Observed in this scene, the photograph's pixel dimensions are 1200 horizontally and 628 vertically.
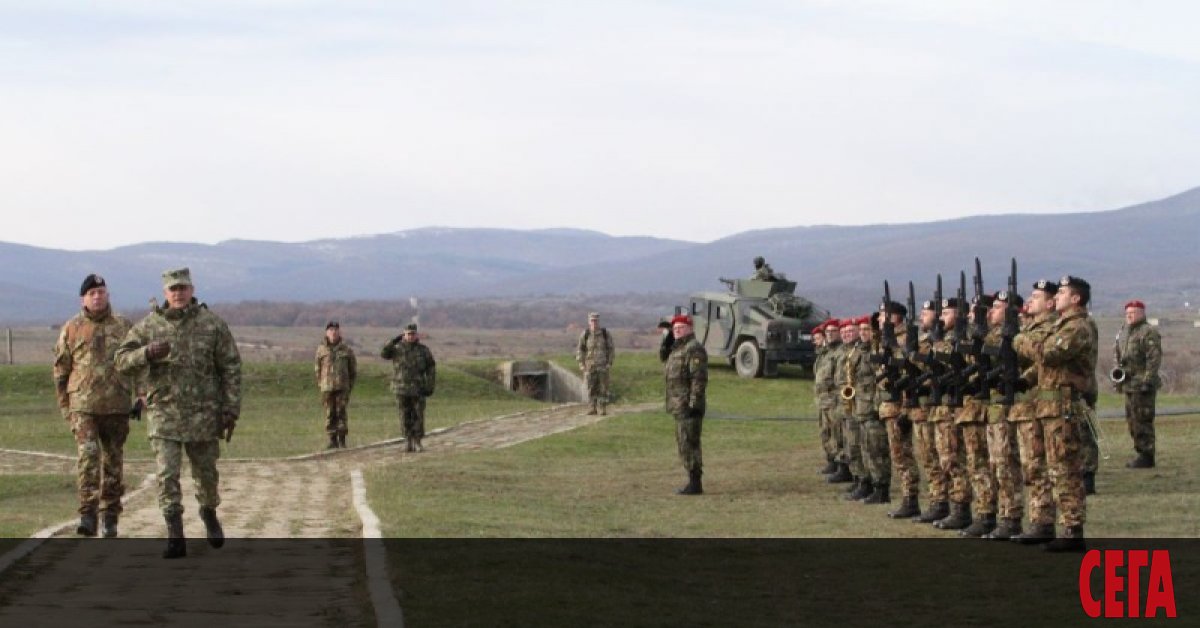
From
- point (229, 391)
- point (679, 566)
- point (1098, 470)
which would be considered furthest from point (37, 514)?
point (1098, 470)

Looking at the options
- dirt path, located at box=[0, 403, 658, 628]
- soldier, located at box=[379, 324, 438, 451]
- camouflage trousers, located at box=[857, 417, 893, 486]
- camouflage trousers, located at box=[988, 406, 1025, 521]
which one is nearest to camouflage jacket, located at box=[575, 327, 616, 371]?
soldier, located at box=[379, 324, 438, 451]

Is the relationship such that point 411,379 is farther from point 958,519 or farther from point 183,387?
point 183,387

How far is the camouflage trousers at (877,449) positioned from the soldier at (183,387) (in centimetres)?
736

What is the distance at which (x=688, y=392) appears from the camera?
2194cm

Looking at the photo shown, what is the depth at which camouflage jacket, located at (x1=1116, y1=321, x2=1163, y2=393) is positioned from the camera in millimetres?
23125

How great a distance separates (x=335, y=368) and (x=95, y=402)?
1316cm

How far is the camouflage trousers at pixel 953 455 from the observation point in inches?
701

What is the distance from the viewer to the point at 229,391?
15211 mm

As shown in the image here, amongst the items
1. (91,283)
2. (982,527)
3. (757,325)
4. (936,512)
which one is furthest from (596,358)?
(91,283)

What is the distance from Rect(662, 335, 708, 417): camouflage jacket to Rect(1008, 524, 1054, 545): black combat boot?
6.19 m

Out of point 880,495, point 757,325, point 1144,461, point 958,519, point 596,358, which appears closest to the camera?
point 958,519

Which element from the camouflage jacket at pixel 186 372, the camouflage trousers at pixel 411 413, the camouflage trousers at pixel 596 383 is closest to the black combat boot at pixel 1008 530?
the camouflage jacket at pixel 186 372

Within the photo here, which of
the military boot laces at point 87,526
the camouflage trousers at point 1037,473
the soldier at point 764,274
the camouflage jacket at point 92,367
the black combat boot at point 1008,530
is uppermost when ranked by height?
the soldier at point 764,274

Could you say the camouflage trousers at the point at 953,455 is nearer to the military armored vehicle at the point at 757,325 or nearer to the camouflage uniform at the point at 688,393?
the camouflage uniform at the point at 688,393
